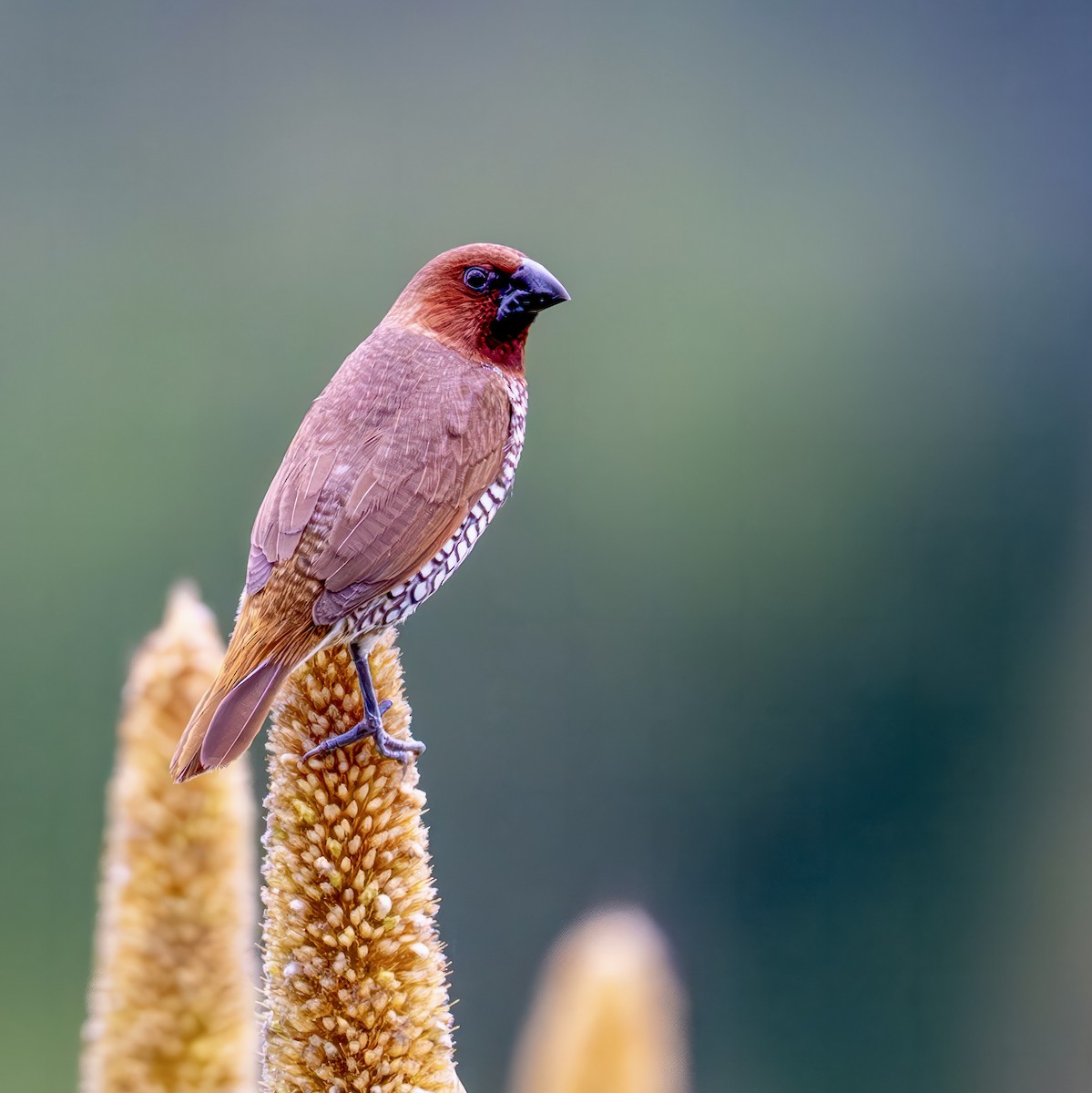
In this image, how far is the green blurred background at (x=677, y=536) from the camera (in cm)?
2528

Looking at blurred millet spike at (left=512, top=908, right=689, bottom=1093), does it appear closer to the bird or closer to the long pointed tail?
the long pointed tail

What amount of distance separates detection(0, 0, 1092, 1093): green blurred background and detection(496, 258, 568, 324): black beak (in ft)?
38.2

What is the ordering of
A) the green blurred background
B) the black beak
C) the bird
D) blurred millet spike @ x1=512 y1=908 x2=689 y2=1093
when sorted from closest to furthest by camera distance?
Answer: blurred millet spike @ x1=512 y1=908 x2=689 y2=1093 < the bird < the black beak < the green blurred background

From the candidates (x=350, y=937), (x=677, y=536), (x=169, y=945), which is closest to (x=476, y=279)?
(x=350, y=937)

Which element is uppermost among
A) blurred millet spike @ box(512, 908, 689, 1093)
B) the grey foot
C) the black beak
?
the black beak

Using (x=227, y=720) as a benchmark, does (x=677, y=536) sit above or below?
above

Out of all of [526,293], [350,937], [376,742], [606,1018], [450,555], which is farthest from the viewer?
[526,293]

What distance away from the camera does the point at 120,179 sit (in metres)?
48.4

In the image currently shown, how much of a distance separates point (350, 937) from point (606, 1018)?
2.61 ft

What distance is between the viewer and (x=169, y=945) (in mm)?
1735

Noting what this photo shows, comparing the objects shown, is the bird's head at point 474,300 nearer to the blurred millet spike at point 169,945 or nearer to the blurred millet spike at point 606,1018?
the blurred millet spike at point 606,1018

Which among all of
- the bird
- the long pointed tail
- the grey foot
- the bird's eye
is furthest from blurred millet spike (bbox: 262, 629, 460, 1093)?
the bird's eye

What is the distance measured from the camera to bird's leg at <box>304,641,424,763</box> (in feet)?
9.00

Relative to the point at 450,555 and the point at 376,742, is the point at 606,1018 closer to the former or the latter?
the point at 376,742
